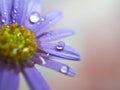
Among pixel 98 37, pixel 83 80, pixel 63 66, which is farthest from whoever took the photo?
pixel 98 37

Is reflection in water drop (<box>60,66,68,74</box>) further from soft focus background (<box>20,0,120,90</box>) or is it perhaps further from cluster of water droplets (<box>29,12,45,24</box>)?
soft focus background (<box>20,0,120,90</box>)

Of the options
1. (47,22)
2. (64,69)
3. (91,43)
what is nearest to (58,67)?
(64,69)

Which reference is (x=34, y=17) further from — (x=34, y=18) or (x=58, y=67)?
(x=58, y=67)

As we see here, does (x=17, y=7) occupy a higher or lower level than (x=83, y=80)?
higher

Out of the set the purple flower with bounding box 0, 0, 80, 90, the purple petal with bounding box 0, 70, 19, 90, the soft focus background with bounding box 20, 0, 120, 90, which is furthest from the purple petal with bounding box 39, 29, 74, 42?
the soft focus background with bounding box 20, 0, 120, 90

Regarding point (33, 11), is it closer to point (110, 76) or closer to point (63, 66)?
point (63, 66)

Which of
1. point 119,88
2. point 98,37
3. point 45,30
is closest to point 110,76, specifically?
point 119,88

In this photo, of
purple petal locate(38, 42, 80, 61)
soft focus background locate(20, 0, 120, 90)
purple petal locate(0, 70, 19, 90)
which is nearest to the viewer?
purple petal locate(0, 70, 19, 90)
